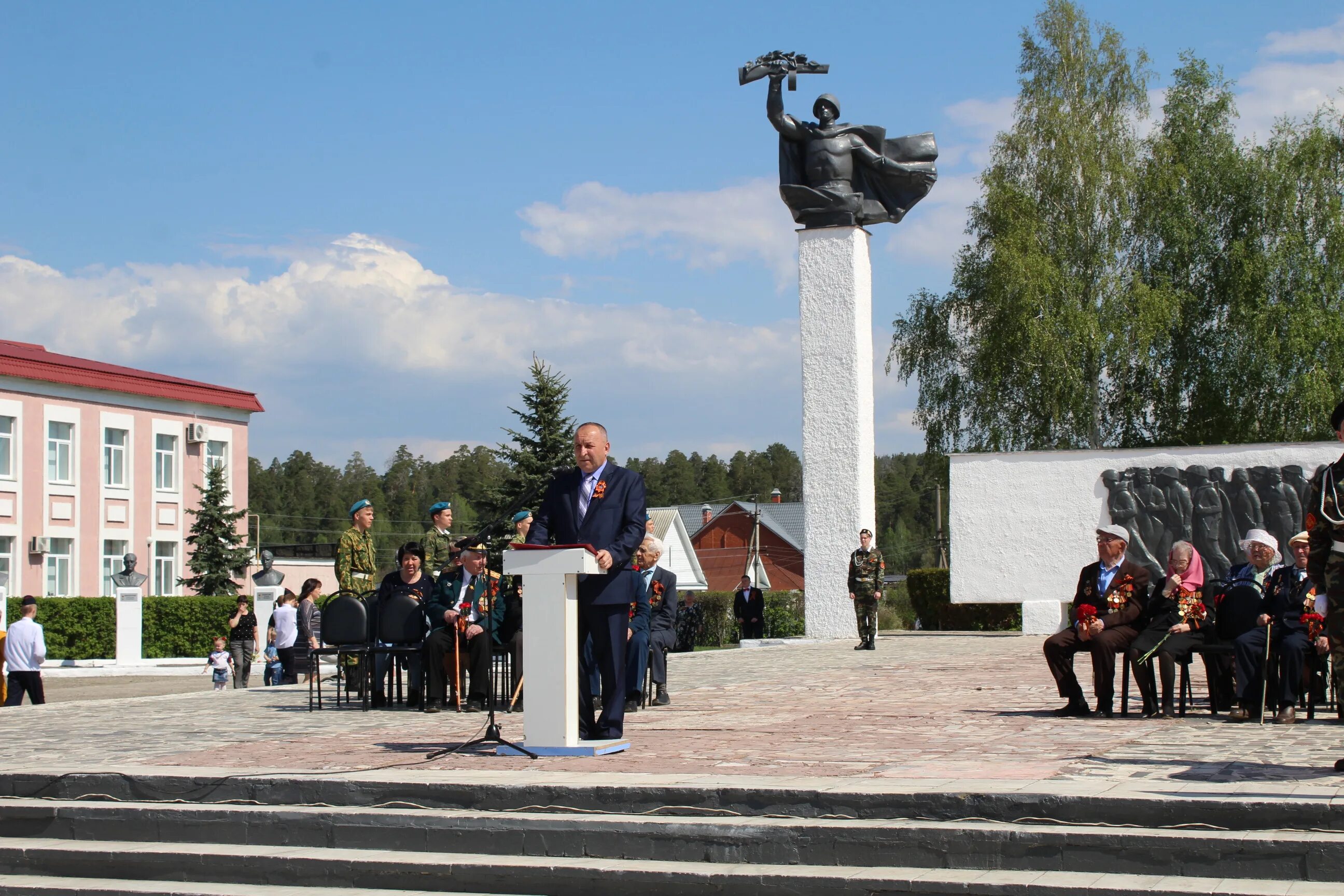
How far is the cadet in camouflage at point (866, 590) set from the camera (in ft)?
69.4

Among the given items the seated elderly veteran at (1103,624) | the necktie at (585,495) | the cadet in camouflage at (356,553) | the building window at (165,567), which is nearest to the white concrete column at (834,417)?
the cadet in camouflage at (356,553)

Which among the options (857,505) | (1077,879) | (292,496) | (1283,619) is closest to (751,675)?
(1283,619)

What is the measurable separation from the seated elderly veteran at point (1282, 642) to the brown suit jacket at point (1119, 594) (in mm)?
710

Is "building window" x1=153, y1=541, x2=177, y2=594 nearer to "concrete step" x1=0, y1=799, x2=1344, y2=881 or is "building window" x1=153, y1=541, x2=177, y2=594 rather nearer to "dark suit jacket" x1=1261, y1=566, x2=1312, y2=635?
"concrete step" x1=0, y1=799, x2=1344, y2=881

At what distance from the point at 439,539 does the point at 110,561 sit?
37.7 metres

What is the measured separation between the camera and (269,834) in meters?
6.77

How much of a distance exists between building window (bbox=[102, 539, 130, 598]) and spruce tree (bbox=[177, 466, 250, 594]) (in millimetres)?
2152

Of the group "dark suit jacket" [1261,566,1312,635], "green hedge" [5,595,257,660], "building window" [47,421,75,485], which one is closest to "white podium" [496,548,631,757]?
"dark suit jacket" [1261,566,1312,635]

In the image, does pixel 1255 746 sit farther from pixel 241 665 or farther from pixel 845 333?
pixel 845 333

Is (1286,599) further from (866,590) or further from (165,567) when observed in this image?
(165,567)

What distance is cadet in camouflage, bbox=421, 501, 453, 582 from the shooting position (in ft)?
40.5

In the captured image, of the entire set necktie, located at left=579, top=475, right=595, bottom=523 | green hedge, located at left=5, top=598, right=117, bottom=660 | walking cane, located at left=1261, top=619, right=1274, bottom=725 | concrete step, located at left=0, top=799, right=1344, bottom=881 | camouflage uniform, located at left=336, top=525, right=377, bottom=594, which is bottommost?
green hedge, located at left=5, top=598, right=117, bottom=660

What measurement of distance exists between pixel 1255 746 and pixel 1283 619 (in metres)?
2.00

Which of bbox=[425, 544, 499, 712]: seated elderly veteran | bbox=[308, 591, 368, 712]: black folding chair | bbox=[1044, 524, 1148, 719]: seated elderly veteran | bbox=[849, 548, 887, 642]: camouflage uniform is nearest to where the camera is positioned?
bbox=[1044, 524, 1148, 719]: seated elderly veteran
